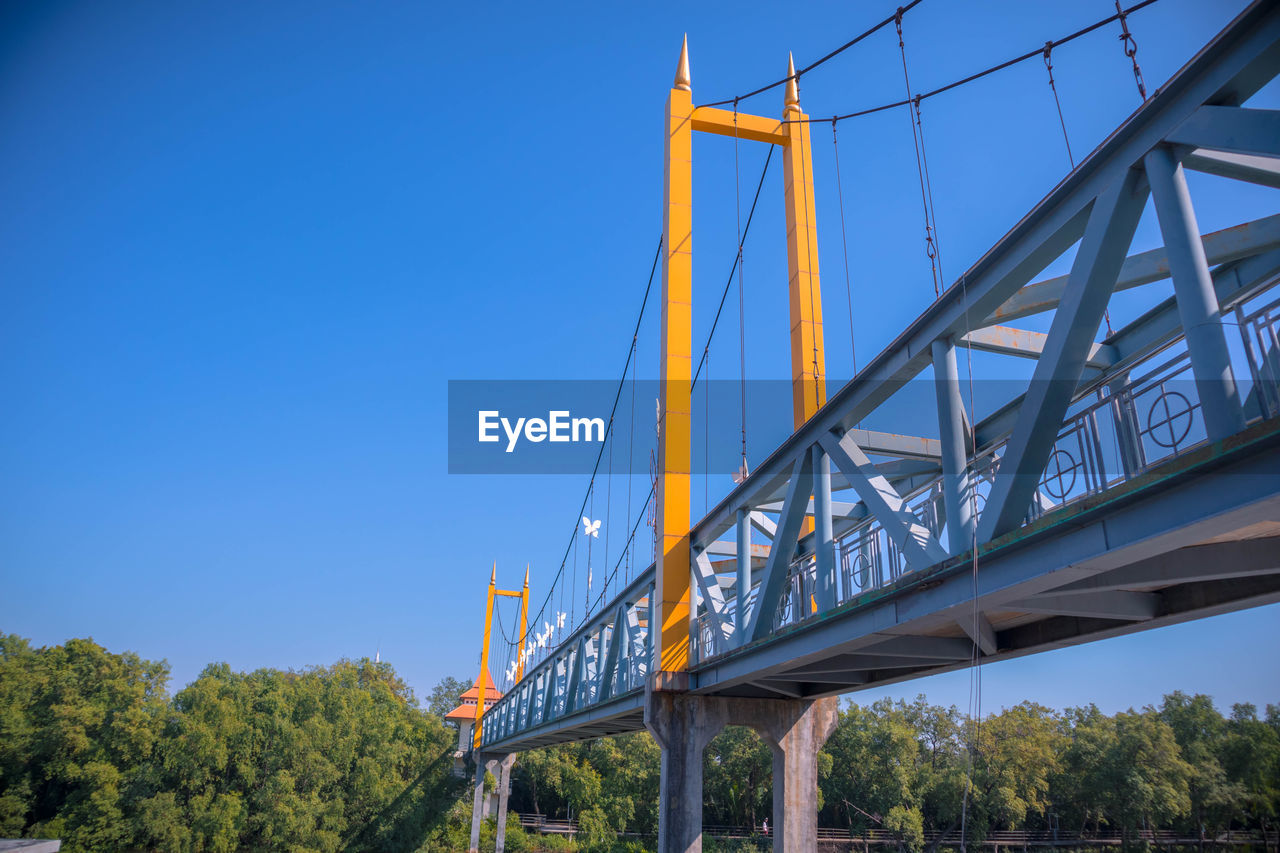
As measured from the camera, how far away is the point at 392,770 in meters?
47.7

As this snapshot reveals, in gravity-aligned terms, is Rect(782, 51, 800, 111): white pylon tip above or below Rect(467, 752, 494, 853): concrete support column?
above

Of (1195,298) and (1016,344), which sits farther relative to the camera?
(1016,344)

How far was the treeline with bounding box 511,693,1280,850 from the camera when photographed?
3753 cm

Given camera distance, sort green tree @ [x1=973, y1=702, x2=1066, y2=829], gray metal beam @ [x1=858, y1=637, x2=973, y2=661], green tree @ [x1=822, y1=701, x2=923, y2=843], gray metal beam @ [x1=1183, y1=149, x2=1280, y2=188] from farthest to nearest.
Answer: green tree @ [x1=822, y1=701, x2=923, y2=843], green tree @ [x1=973, y1=702, x2=1066, y2=829], gray metal beam @ [x1=858, y1=637, x2=973, y2=661], gray metal beam @ [x1=1183, y1=149, x2=1280, y2=188]

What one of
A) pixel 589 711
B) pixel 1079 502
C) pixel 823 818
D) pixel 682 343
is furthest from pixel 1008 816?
pixel 1079 502

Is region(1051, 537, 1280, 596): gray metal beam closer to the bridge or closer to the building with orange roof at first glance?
the bridge

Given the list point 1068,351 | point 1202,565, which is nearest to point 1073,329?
point 1068,351

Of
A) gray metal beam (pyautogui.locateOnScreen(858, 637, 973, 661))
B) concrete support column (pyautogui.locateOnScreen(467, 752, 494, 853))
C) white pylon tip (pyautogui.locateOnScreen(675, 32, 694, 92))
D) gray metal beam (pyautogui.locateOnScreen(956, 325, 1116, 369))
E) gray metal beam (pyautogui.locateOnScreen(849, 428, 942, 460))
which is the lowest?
concrete support column (pyautogui.locateOnScreen(467, 752, 494, 853))

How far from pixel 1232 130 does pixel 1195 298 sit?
82 centimetres

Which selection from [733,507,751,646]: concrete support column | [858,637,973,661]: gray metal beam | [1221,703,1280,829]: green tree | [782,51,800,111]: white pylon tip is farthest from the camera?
[1221,703,1280,829]: green tree

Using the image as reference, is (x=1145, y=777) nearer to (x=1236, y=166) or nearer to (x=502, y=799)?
(x=502, y=799)

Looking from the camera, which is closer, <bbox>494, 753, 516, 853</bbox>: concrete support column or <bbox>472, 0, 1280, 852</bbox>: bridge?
<bbox>472, 0, 1280, 852</bbox>: bridge

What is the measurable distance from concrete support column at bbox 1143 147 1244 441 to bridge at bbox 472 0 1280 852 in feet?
0.04

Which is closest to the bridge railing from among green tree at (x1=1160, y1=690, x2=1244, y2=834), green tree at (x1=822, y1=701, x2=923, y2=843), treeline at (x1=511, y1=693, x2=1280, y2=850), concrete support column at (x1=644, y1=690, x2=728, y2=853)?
concrete support column at (x1=644, y1=690, x2=728, y2=853)
